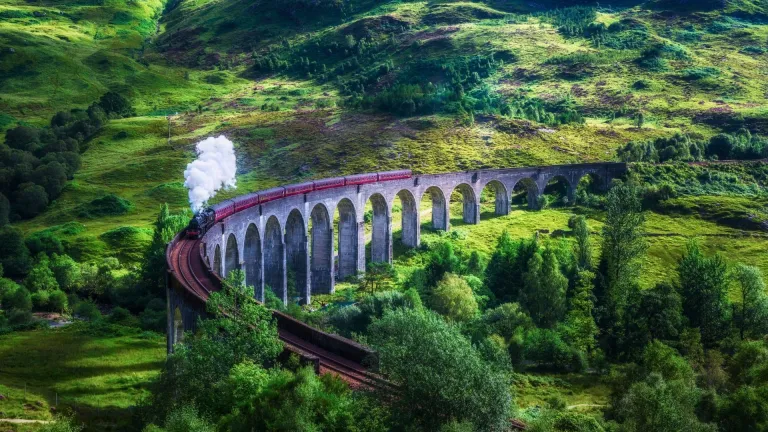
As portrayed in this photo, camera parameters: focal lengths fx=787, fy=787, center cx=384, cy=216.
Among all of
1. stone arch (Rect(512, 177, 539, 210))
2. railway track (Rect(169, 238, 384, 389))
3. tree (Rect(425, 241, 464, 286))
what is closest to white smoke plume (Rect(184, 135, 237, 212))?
railway track (Rect(169, 238, 384, 389))

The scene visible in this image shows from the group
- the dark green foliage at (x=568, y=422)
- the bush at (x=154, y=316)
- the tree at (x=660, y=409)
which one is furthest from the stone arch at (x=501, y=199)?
the dark green foliage at (x=568, y=422)

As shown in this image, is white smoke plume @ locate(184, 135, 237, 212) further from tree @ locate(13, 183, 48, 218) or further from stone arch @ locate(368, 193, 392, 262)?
tree @ locate(13, 183, 48, 218)

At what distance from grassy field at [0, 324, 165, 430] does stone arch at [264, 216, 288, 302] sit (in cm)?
1242

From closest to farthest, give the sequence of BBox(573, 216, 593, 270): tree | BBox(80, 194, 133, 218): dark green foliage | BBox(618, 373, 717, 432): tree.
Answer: BBox(618, 373, 717, 432): tree, BBox(573, 216, 593, 270): tree, BBox(80, 194, 133, 218): dark green foliage

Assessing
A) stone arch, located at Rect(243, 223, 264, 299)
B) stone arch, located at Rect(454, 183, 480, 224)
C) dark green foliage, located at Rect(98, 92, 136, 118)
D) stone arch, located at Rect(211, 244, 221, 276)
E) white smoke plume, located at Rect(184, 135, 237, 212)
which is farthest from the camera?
dark green foliage, located at Rect(98, 92, 136, 118)

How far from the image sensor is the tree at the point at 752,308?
2441 inches

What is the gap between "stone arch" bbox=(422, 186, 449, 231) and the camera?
96088 mm

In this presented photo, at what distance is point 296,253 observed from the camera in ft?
247

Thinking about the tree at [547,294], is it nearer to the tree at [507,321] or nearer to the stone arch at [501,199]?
the tree at [507,321]

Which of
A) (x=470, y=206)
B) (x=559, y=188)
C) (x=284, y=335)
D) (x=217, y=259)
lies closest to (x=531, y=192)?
(x=559, y=188)

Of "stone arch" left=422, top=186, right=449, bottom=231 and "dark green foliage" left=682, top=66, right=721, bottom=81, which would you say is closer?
"stone arch" left=422, top=186, right=449, bottom=231

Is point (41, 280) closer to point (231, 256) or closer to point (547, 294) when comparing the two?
A: point (231, 256)

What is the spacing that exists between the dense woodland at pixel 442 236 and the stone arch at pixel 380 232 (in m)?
1.82

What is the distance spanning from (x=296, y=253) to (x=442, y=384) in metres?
47.1
